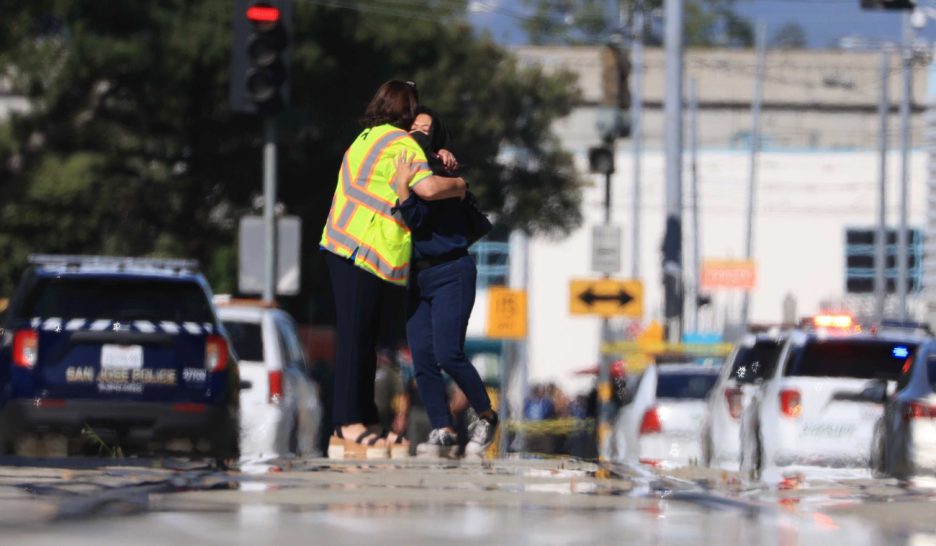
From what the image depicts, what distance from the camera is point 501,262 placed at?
242ft

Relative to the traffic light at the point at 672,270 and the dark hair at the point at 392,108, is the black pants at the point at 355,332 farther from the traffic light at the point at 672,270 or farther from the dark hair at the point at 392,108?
the traffic light at the point at 672,270

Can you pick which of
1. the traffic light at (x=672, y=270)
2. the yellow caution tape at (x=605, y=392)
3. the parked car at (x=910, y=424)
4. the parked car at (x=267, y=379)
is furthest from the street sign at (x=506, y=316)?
the parked car at (x=910, y=424)

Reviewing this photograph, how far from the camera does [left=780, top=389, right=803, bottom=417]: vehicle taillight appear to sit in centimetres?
1818

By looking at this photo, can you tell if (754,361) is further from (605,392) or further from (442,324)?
(442,324)

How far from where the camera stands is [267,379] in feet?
61.4

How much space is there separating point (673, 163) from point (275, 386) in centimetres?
1444

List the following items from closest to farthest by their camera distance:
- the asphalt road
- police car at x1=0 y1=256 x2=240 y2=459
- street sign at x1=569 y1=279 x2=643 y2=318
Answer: the asphalt road → police car at x1=0 y1=256 x2=240 y2=459 → street sign at x1=569 y1=279 x2=643 y2=318

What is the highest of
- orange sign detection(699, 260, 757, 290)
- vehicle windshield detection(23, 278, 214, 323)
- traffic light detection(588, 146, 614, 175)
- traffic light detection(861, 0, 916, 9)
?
traffic light detection(861, 0, 916, 9)

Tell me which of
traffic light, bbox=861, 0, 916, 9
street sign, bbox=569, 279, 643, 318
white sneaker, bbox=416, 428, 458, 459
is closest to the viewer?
white sneaker, bbox=416, 428, 458, 459

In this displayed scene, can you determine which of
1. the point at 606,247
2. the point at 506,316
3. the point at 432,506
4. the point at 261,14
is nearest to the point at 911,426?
the point at 261,14

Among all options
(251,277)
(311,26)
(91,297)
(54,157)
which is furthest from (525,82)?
(91,297)

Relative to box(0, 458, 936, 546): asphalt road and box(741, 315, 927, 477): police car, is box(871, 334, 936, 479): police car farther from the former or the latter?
box(0, 458, 936, 546): asphalt road

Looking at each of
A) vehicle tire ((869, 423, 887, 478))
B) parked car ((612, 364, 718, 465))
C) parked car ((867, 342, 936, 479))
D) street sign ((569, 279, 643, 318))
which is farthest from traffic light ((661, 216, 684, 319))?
parked car ((867, 342, 936, 479))

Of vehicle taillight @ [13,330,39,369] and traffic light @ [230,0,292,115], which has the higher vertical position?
traffic light @ [230,0,292,115]
